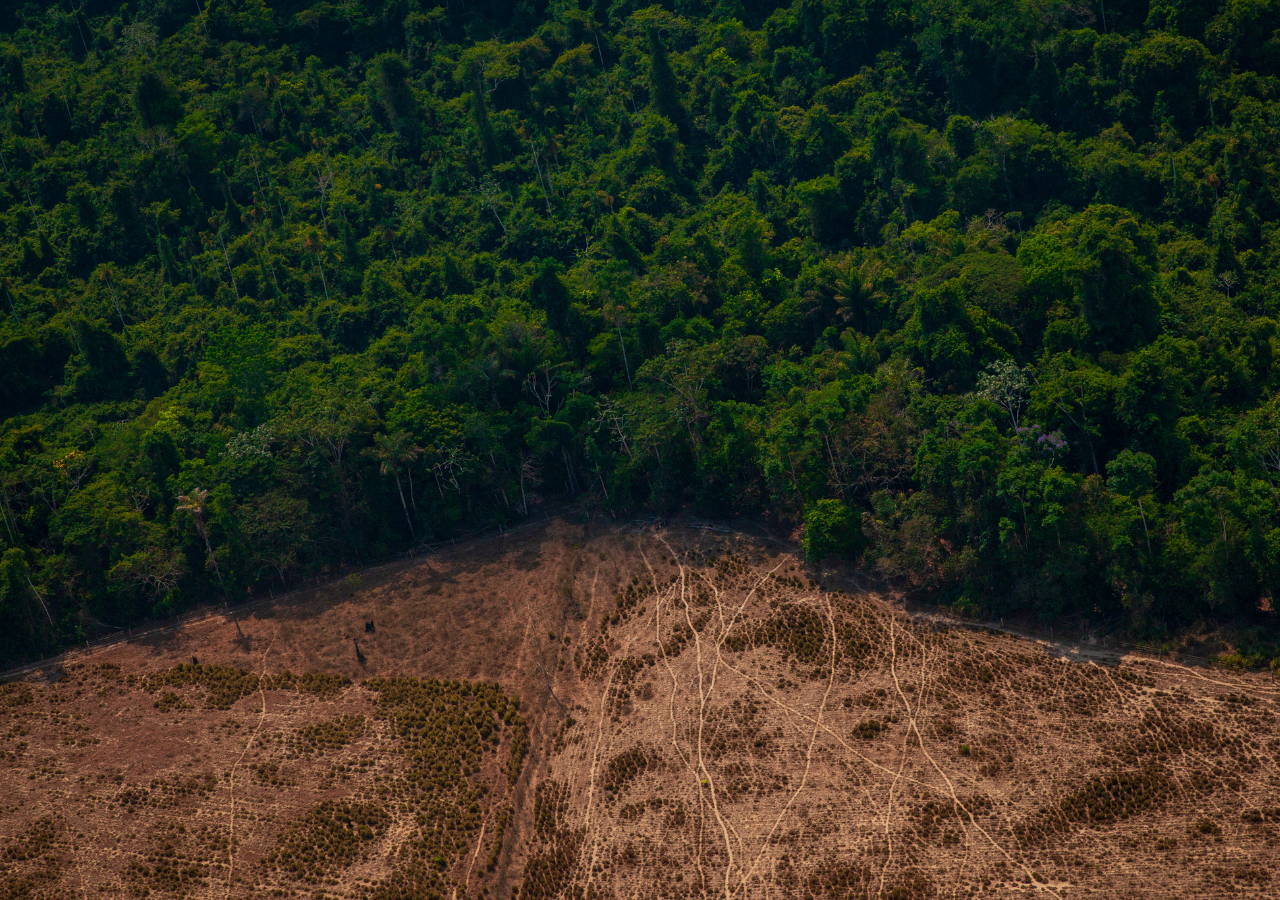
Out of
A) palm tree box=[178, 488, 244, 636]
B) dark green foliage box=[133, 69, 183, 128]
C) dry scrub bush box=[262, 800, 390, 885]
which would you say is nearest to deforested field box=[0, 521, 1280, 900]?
dry scrub bush box=[262, 800, 390, 885]

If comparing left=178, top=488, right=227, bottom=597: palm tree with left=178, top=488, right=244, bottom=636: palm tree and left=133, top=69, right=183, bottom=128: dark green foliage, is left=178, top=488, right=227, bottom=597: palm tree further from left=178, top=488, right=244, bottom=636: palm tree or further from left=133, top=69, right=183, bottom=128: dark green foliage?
left=133, top=69, right=183, bottom=128: dark green foliage

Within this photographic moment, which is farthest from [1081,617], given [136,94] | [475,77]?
[136,94]

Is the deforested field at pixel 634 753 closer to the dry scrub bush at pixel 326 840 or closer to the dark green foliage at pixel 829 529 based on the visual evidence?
the dry scrub bush at pixel 326 840

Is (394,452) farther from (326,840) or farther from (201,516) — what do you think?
(326,840)

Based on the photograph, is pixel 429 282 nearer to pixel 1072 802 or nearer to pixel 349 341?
pixel 349 341

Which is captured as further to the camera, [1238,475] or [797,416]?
[797,416]

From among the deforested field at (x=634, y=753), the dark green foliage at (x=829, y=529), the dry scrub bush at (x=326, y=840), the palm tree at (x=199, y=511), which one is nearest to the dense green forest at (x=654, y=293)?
the dark green foliage at (x=829, y=529)

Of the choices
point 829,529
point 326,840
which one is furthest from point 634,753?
point 829,529

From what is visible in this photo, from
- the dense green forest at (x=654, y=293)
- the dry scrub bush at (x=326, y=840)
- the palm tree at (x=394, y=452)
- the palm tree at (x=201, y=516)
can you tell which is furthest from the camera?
the palm tree at (x=394, y=452)
